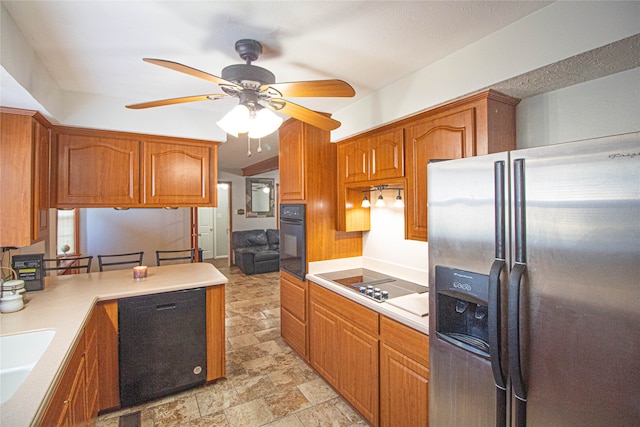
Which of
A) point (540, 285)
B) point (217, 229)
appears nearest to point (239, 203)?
point (217, 229)

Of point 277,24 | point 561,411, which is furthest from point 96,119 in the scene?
point 561,411

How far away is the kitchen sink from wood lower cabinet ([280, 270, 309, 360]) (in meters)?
1.81

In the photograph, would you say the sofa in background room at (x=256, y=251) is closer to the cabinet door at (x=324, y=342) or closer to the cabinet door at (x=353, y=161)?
the cabinet door at (x=324, y=342)

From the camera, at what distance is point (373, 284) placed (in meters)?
2.41

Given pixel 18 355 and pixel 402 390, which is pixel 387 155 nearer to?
pixel 402 390

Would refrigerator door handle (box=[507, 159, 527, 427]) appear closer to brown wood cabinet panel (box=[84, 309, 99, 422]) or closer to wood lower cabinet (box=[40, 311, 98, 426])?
wood lower cabinet (box=[40, 311, 98, 426])

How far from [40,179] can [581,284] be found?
10.2 feet

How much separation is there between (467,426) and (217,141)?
2.83m

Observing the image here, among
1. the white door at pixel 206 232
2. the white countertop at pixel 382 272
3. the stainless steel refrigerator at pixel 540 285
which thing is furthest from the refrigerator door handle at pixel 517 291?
the white door at pixel 206 232

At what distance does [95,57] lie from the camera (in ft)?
6.00

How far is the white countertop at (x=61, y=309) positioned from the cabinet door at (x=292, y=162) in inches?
39.7

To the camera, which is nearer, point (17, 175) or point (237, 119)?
point (237, 119)

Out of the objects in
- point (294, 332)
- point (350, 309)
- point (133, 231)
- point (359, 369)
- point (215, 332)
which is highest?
point (133, 231)

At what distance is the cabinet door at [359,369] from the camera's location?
2.00 m
